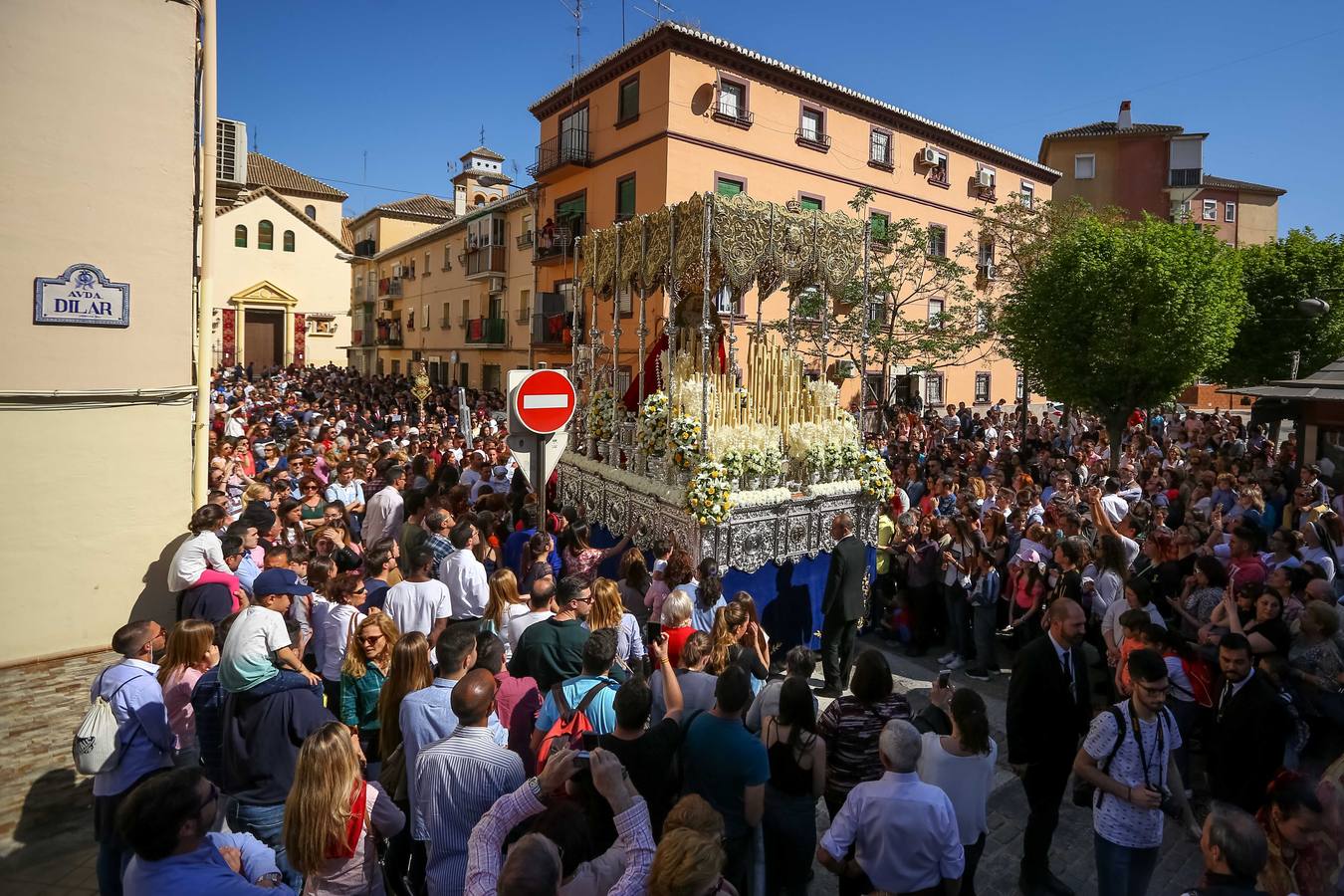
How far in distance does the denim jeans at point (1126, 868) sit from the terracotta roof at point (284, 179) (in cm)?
4719

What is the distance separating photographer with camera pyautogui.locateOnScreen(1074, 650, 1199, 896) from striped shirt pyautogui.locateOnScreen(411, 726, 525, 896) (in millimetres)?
2677

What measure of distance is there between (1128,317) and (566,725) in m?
15.8

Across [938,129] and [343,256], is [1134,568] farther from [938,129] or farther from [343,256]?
[343,256]

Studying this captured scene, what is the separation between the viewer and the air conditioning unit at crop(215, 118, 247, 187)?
11.0 meters

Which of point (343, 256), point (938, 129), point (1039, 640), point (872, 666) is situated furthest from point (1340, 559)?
point (343, 256)

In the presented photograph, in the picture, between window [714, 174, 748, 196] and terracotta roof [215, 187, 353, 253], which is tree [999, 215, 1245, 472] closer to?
window [714, 174, 748, 196]

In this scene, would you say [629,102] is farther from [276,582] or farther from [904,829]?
[904,829]

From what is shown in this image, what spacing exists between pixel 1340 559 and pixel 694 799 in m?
7.48

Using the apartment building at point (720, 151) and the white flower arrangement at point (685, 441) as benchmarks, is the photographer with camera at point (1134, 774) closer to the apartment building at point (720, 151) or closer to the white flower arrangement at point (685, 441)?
the white flower arrangement at point (685, 441)

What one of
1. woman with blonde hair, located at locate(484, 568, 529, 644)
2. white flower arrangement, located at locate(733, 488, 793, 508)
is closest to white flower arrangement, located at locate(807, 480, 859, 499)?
white flower arrangement, located at locate(733, 488, 793, 508)

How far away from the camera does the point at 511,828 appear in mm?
2885

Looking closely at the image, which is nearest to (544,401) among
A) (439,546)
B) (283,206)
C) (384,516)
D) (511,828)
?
(439,546)

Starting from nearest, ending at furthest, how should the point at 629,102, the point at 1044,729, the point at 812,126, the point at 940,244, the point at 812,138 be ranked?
the point at 1044,729 < the point at 629,102 < the point at 812,138 < the point at 812,126 < the point at 940,244

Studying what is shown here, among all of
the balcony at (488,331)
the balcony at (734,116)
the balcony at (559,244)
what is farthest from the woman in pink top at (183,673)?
the balcony at (488,331)
